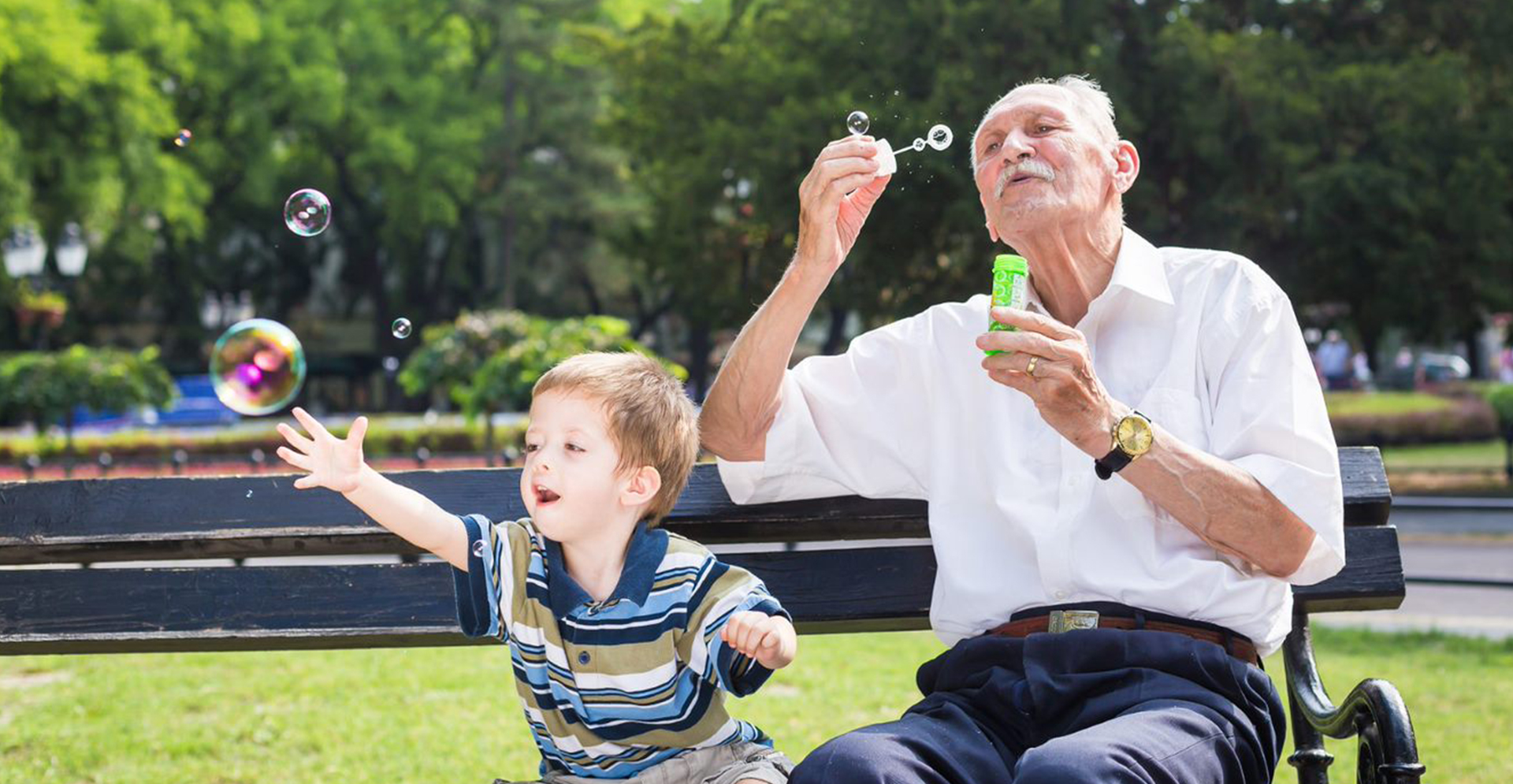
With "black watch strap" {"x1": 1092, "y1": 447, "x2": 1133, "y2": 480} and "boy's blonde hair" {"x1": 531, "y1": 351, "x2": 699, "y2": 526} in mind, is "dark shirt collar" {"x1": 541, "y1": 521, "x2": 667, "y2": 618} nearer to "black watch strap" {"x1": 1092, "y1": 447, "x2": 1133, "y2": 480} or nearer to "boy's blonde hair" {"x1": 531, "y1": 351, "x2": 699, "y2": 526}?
"boy's blonde hair" {"x1": 531, "y1": 351, "x2": 699, "y2": 526}

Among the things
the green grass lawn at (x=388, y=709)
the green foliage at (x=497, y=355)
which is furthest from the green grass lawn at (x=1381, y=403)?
the green grass lawn at (x=388, y=709)

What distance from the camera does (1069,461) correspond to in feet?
9.21

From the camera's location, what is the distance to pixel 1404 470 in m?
19.5

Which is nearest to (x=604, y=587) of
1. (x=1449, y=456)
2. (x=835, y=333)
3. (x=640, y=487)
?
(x=640, y=487)

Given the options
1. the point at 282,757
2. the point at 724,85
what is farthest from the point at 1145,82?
the point at 282,757

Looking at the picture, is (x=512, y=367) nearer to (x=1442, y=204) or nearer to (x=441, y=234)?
(x=1442, y=204)

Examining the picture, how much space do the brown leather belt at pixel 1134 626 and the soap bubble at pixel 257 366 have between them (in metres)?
2.56

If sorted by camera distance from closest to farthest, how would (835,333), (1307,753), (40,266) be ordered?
(1307,753) < (835,333) < (40,266)

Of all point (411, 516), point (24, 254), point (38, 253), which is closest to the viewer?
point (411, 516)

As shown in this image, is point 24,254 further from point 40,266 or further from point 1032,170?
point 1032,170

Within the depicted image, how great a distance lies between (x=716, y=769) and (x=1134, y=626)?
2.51 ft

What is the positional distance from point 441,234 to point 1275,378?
135ft

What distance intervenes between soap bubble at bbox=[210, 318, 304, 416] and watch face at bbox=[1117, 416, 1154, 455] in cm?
277

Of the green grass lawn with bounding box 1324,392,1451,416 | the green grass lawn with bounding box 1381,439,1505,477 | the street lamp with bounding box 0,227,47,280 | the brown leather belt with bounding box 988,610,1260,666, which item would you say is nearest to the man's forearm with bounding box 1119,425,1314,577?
the brown leather belt with bounding box 988,610,1260,666
